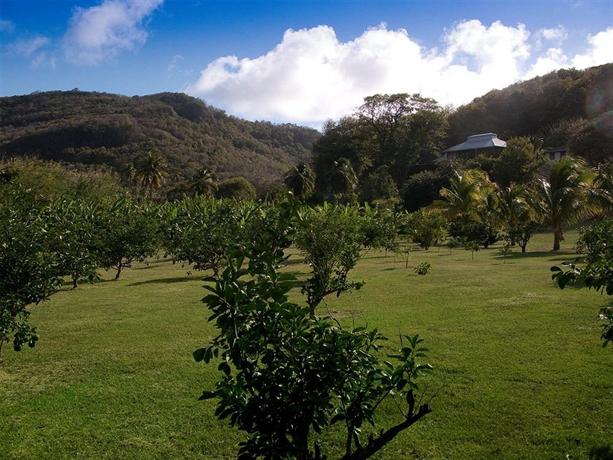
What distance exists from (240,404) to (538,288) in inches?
623

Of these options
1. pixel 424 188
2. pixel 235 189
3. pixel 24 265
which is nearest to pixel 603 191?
pixel 424 188

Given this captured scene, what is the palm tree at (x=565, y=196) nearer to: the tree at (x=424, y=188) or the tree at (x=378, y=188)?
the tree at (x=424, y=188)

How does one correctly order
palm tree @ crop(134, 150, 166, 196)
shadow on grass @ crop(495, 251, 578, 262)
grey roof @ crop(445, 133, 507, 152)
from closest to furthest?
1. shadow on grass @ crop(495, 251, 578, 262)
2. palm tree @ crop(134, 150, 166, 196)
3. grey roof @ crop(445, 133, 507, 152)

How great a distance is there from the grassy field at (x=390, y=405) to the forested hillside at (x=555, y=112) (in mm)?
39648

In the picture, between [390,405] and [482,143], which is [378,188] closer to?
[482,143]

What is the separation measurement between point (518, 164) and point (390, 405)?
44165 millimetres

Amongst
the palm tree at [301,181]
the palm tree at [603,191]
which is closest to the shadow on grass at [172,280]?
the palm tree at [603,191]

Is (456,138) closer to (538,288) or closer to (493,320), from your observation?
(538,288)

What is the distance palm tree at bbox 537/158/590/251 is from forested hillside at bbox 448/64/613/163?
2173 centimetres

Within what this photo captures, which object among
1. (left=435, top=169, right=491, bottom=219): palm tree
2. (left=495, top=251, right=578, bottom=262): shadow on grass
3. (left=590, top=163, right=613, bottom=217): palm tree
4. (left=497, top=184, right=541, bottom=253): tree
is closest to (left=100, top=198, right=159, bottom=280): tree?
(left=495, top=251, right=578, bottom=262): shadow on grass

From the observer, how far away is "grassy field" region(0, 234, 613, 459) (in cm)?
670

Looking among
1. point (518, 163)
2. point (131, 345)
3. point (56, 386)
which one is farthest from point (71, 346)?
point (518, 163)

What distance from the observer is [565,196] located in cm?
2898

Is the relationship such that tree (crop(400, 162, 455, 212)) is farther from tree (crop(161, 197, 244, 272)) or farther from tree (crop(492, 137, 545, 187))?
tree (crop(161, 197, 244, 272))
